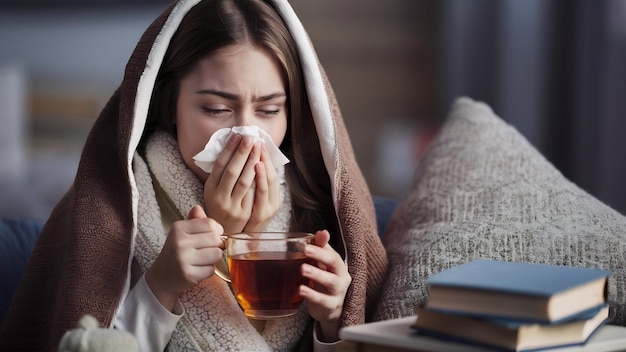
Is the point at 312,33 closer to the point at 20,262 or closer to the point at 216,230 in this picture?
the point at 20,262

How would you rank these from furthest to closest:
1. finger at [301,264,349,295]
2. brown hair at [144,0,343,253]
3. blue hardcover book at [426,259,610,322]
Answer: brown hair at [144,0,343,253]
finger at [301,264,349,295]
blue hardcover book at [426,259,610,322]

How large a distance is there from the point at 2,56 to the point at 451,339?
4174mm

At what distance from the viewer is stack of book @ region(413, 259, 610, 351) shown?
926mm

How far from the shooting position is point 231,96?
1368 mm

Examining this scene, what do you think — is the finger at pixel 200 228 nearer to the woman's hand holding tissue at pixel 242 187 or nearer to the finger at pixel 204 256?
the finger at pixel 204 256

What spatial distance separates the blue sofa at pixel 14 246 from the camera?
5.65ft

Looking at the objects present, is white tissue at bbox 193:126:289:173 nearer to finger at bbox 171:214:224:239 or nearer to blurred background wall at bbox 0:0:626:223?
finger at bbox 171:214:224:239

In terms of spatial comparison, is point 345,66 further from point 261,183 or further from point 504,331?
point 504,331

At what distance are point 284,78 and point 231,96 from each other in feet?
0.40

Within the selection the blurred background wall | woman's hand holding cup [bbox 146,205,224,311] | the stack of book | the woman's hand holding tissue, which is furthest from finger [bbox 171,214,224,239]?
the blurred background wall

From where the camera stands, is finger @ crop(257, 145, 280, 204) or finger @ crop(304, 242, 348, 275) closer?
finger @ crop(304, 242, 348, 275)

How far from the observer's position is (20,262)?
1.78 meters

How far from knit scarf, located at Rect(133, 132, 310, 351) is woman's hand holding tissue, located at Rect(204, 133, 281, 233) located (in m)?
0.07

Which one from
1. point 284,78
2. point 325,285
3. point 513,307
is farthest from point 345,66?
point 513,307
